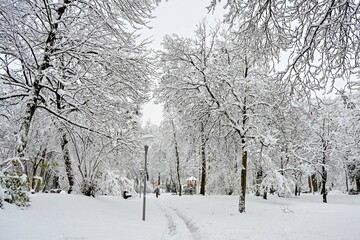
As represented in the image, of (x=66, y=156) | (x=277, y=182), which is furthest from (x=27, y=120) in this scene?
(x=277, y=182)

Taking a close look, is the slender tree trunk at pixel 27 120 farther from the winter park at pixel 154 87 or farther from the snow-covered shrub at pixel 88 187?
the snow-covered shrub at pixel 88 187

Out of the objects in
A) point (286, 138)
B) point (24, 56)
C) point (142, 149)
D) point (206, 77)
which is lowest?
point (142, 149)

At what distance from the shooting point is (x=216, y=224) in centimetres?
934

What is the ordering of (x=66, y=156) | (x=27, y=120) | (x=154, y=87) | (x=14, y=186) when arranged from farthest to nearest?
(x=66, y=156), (x=154, y=87), (x=27, y=120), (x=14, y=186)

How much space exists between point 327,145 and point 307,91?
68.3 ft

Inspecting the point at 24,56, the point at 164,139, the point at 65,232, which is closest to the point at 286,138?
the point at 65,232

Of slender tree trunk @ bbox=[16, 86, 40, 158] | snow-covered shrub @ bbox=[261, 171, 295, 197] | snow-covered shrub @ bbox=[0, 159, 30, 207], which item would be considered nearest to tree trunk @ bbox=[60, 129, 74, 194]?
slender tree trunk @ bbox=[16, 86, 40, 158]

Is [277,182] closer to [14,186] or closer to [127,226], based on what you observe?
[127,226]

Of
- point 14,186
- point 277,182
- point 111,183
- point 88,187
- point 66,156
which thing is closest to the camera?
point 14,186

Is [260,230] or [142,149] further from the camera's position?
[142,149]

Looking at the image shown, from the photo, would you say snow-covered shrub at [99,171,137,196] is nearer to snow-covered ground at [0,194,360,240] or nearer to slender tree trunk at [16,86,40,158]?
snow-covered ground at [0,194,360,240]

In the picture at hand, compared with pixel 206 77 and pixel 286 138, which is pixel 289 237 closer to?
pixel 286 138

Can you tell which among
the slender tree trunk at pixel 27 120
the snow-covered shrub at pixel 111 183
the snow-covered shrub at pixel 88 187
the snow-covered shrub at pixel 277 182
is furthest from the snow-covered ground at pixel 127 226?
the snow-covered shrub at pixel 111 183

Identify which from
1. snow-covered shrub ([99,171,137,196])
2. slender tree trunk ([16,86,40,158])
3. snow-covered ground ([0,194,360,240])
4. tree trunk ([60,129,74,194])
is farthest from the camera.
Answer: snow-covered shrub ([99,171,137,196])
